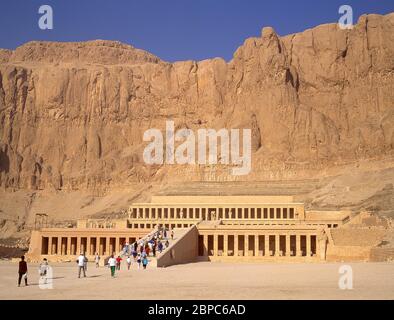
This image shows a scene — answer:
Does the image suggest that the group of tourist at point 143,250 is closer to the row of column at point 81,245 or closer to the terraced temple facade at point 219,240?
the terraced temple facade at point 219,240

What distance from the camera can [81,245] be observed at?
222 ft

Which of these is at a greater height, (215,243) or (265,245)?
(215,243)

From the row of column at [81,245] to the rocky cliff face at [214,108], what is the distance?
6409cm

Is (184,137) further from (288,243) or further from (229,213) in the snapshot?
(288,243)

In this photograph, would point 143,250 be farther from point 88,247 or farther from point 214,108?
point 214,108

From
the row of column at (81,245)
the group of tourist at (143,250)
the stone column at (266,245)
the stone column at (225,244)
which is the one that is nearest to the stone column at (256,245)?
the stone column at (266,245)

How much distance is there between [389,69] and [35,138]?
84.7m

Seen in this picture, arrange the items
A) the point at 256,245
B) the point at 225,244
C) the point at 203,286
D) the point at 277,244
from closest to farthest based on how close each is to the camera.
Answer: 1. the point at 203,286
2. the point at 277,244
3. the point at 256,245
4. the point at 225,244

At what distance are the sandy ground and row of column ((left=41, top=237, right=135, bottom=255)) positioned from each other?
→ 28.9 meters

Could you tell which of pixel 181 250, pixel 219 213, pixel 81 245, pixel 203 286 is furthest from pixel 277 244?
pixel 203 286

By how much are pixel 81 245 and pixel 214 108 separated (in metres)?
90.9

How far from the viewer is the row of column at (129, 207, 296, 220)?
8644 cm
